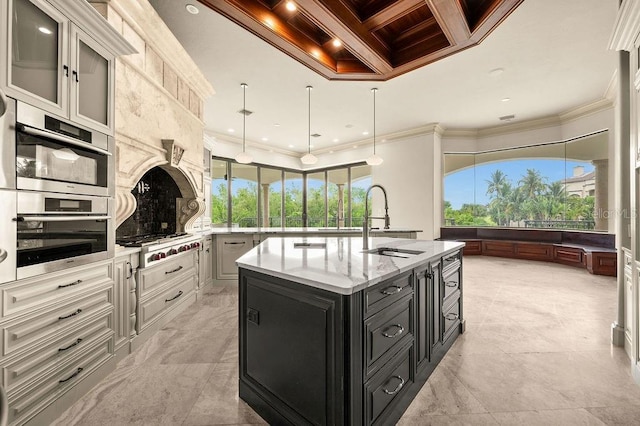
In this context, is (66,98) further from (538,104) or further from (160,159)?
(538,104)

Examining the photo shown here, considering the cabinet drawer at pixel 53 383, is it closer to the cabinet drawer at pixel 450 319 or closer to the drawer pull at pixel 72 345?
the drawer pull at pixel 72 345

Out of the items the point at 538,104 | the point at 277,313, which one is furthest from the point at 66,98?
the point at 538,104

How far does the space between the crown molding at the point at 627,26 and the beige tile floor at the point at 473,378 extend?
2.41 m

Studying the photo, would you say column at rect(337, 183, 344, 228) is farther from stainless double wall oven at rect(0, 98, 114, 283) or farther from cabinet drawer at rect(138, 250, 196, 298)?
stainless double wall oven at rect(0, 98, 114, 283)

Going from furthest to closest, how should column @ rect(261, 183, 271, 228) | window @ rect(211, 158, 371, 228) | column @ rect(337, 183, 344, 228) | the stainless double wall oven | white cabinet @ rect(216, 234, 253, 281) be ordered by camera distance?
column @ rect(337, 183, 344, 228), column @ rect(261, 183, 271, 228), window @ rect(211, 158, 371, 228), white cabinet @ rect(216, 234, 253, 281), the stainless double wall oven

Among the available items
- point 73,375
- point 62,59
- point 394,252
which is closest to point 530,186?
point 394,252

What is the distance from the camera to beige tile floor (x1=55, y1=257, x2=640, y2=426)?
1643mm

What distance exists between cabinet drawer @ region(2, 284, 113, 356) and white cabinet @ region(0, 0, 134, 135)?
1.14 m

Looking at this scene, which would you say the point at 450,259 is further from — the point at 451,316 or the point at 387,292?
the point at 387,292

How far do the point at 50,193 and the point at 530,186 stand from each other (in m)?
8.48

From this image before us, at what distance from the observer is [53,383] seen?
1614 mm

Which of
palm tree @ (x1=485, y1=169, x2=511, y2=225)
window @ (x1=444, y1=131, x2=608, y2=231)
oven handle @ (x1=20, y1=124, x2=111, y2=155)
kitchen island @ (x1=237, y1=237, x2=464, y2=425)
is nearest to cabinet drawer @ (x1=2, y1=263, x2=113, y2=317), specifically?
oven handle @ (x1=20, y1=124, x2=111, y2=155)

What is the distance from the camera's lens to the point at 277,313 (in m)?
1.50

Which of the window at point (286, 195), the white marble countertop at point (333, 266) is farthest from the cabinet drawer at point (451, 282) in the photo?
the window at point (286, 195)
